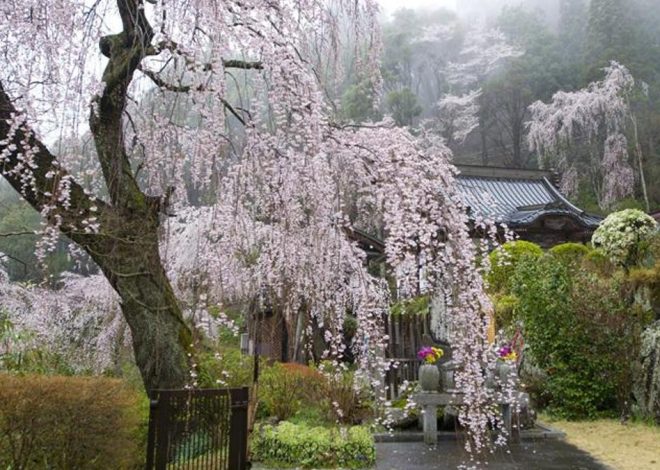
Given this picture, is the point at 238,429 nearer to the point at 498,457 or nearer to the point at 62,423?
the point at 62,423

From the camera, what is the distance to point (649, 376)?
712 centimetres

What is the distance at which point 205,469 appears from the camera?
3.71 metres

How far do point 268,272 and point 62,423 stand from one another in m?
2.23

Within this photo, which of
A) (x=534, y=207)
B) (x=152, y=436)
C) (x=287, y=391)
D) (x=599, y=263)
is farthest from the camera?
(x=534, y=207)

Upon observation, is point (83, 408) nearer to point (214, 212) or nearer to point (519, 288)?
point (214, 212)

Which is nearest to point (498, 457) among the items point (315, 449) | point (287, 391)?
point (315, 449)

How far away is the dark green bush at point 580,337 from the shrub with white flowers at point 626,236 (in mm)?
935

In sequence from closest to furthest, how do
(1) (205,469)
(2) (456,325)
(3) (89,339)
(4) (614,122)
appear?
(2) (456,325) < (1) (205,469) < (3) (89,339) < (4) (614,122)

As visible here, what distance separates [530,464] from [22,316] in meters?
6.64

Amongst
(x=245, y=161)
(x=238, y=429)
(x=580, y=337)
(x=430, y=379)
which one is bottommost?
(x=238, y=429)

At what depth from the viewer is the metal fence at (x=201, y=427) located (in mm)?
3447

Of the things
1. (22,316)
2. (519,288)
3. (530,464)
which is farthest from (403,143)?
(22,316)

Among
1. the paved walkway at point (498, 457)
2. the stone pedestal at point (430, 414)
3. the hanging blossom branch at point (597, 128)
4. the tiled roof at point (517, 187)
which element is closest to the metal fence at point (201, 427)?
the paved walkway at point (498, 457)

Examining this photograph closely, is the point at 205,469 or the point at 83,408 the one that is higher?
the point at 83,408
